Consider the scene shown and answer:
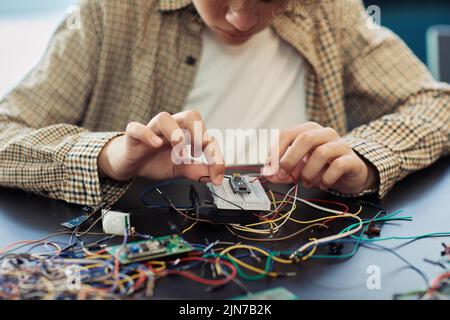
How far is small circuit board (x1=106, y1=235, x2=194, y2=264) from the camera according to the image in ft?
2.30

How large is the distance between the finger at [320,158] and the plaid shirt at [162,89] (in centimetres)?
11

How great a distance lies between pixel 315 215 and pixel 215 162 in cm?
18

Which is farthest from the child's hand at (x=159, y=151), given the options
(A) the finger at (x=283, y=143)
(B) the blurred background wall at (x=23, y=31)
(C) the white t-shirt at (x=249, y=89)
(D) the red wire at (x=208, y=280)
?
(B) the blurred background wall at (x=23, y=31)

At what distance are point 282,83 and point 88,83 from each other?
1.59 ft

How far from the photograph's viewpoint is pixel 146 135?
2.88 feet

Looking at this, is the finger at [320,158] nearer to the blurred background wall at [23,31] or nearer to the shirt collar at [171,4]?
the shirt collar at [171,4]

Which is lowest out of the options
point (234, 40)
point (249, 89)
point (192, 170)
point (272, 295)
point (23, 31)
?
point (272, 295)

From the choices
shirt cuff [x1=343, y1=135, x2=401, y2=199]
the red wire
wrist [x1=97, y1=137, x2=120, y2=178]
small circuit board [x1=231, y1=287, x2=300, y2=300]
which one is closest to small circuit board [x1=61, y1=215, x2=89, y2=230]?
wrist [x1=97, y1=137, x2=120, y2=178]

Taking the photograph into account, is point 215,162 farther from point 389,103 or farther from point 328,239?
point 389,103

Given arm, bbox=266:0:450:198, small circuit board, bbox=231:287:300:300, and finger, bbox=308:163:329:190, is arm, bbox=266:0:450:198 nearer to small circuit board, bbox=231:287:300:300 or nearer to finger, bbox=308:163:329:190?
finger, bbox=308:163:329:190

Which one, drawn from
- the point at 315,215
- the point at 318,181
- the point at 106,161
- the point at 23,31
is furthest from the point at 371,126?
the point at 23,31
